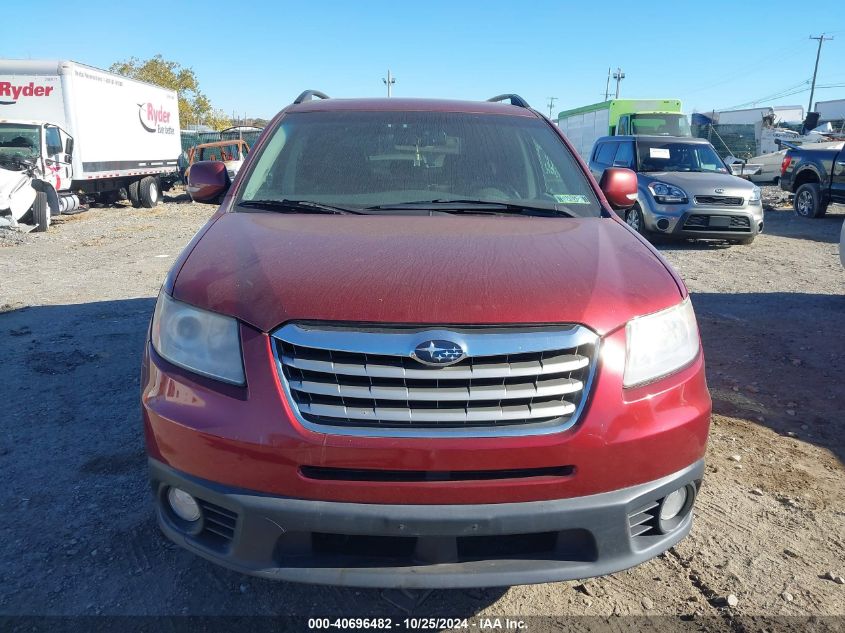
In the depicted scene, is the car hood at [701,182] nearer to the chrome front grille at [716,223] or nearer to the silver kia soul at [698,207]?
the silver kia soul at [698,207]

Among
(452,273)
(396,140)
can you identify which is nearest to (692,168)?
(396,140)

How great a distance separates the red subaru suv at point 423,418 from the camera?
183 centimetres

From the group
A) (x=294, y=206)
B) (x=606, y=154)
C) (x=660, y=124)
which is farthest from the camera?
(x=660, y=124)

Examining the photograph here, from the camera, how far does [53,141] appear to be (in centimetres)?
1412

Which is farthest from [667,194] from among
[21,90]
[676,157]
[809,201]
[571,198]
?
[21,90]

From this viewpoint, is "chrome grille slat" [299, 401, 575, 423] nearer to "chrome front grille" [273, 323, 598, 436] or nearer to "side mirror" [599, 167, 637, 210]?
"chrome front grille" [273, 323, 598, 436]

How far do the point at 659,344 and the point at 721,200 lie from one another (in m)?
8.92

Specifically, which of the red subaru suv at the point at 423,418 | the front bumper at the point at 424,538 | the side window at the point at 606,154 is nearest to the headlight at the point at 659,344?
the red subaru suv at the point at 423,418

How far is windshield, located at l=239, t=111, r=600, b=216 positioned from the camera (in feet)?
10.0

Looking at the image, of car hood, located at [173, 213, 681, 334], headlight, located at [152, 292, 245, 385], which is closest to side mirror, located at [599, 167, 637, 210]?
car hood, located at [173, 213, 681, 334]

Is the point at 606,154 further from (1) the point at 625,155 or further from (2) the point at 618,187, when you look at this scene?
(2) the point at 618,187

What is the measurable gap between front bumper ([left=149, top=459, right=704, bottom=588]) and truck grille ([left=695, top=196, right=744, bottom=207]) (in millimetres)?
8849

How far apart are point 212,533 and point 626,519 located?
49.0 inches

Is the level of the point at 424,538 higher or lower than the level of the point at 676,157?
lower
